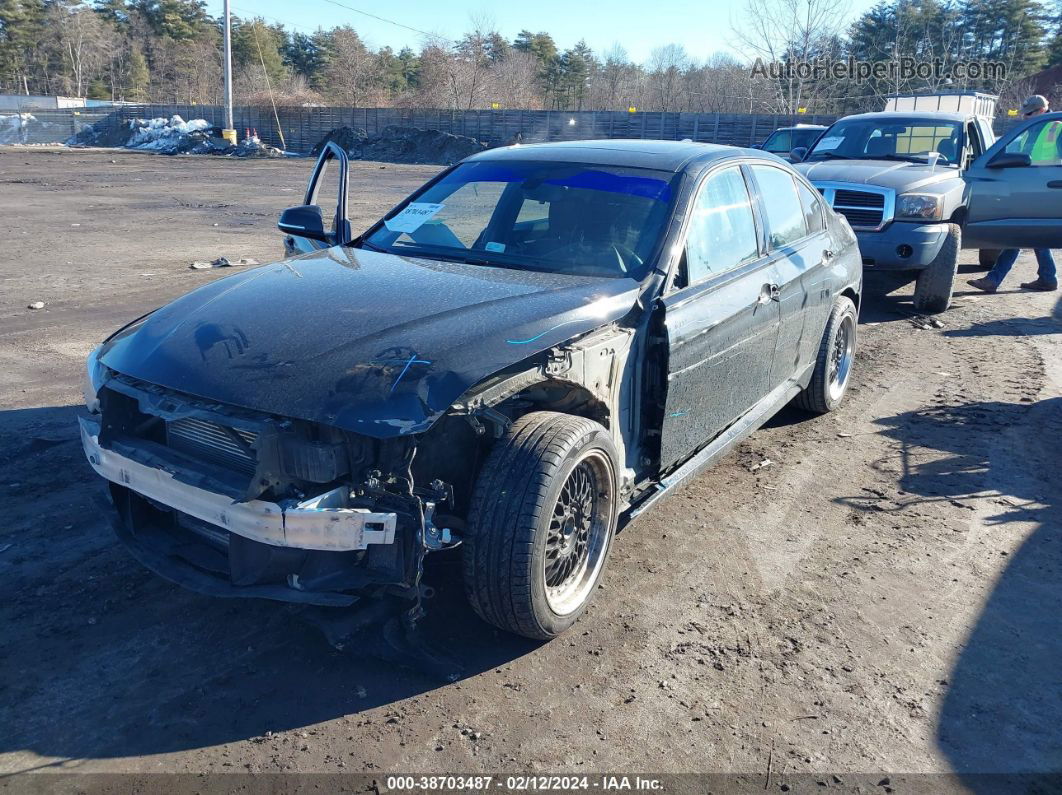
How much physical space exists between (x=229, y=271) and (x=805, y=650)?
8.98 metres

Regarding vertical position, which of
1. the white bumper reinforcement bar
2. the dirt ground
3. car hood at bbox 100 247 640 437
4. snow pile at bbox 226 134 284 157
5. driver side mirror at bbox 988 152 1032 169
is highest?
snow pile at bbox 226 134 284 157

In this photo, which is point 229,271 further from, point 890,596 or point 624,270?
point 890,596

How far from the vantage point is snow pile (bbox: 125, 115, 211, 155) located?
4344 centimetres

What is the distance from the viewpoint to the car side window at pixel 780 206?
4855 mm

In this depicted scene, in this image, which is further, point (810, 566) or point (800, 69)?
point (800, 69)

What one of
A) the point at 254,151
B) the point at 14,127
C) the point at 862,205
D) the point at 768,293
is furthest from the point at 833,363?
the point at 14,127

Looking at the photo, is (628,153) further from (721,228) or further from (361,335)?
(361,335)

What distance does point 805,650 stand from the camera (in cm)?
337

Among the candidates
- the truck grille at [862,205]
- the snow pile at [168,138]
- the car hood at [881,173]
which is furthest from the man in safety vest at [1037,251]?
the snow pile at [168,138]

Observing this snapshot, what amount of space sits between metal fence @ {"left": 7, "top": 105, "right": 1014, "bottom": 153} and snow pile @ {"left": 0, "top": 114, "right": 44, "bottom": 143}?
10.2 inches

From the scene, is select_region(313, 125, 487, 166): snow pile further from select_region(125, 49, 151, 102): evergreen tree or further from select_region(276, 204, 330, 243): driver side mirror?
select_region(125, 49, 151, 102): evergreen tree

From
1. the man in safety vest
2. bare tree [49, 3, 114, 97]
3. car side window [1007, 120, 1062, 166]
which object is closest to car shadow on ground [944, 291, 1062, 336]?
the man in safety vest

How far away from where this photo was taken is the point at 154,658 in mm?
3146

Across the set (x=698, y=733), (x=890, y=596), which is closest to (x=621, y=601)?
(x=698, y=733)
